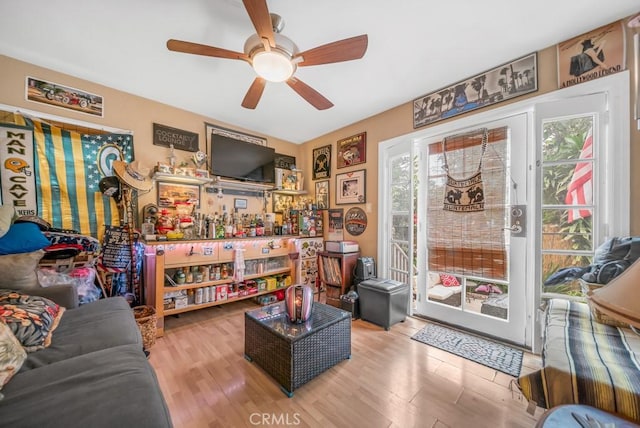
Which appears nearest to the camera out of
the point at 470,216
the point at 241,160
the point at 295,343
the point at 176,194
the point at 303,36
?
the point at 295,343

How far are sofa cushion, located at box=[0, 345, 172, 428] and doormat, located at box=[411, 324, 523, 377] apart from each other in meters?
2.09

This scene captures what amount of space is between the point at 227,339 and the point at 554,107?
341 centimetres

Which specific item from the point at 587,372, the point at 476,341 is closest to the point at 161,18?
the point at 587,372

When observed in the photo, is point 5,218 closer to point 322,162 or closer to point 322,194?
point 322,194

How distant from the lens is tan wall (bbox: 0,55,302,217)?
6.55 feet

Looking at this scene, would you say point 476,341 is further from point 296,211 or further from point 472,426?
point 296,211

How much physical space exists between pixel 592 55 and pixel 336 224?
112 inches

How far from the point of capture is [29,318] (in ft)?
3.82

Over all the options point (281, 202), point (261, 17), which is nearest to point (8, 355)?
point (261, 17)

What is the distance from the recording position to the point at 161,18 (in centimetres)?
160

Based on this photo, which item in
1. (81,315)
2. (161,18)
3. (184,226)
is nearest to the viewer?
(81,315)

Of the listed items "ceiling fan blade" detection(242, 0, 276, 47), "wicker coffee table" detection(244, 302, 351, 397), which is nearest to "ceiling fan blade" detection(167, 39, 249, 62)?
"ceiling fan blade" detection(242, 0, 276, 47)

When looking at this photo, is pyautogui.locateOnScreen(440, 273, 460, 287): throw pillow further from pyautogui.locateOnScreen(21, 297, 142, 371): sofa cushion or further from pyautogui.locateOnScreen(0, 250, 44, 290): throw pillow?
pyautogui.locateOnScreen(0, 250, 44, 290): throw pillow

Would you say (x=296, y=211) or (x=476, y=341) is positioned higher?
(x=296, y=211)
